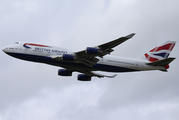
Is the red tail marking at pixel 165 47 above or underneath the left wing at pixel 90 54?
above

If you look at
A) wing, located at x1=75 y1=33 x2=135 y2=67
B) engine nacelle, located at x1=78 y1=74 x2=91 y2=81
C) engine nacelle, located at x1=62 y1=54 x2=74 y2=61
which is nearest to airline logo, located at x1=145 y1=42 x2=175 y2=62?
wing, located at x1=75 y1=33 x2=135 y2=67

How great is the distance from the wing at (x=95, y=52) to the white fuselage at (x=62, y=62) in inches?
64.3

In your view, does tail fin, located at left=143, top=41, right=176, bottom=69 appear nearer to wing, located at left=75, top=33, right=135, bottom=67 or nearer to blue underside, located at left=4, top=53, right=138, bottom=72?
blue underside, located at left=4, top=53, right=138, bottom=72

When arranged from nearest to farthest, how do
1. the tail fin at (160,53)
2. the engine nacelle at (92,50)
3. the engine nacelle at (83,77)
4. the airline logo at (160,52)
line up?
the engine nacelle at (92,50)
the tail fin at (160,53)
the airline logo at (160,52)
the engine nacelle at (83,77)

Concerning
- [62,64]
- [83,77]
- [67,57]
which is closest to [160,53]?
[83,77]

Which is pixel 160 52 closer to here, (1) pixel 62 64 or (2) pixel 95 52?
(2) pixel 95 52

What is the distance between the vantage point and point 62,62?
1667 inches

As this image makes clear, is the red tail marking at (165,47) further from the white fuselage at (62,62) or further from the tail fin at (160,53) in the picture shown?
the white fuselage at (62,62)

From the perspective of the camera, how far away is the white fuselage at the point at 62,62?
138 ft

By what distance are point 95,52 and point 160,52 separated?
14563mm

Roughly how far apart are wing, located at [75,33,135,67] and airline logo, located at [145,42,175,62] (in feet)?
36.0

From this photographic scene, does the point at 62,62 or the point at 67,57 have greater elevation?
the point at 67,57

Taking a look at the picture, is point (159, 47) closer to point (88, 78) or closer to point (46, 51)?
point (88, 78)

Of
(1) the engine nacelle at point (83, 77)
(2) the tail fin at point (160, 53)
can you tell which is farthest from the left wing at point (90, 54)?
(2) the tail fin at point (160, 53)
